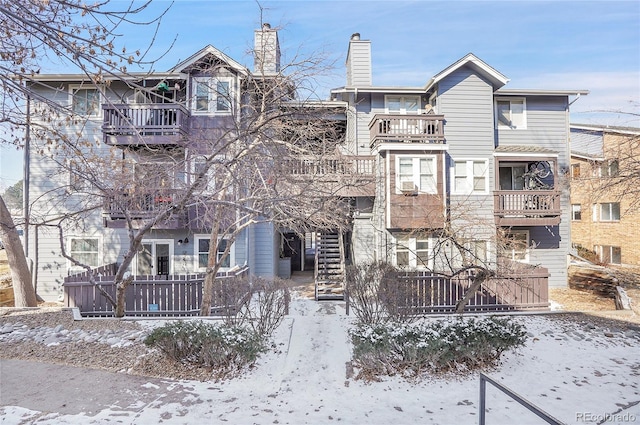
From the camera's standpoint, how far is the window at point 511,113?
14.9 m

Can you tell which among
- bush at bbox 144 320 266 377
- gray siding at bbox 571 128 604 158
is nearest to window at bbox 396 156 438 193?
bush at bbox 144 320 266 377

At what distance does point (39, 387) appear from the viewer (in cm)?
506

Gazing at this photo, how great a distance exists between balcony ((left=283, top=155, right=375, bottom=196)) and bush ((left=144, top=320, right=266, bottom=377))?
410cm

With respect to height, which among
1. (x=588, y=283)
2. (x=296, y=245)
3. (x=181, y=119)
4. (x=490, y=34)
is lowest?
(x=588, y=283)

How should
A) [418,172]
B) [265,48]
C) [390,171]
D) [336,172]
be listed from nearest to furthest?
[265,48] < [336,172] < [390,171] < [418,172]

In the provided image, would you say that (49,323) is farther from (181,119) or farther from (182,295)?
(181,119)

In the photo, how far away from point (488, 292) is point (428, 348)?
16.8 feet

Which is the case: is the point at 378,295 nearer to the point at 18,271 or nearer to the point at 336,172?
the point at 336,172

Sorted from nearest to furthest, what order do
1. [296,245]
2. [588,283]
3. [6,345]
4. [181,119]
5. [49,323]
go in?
[6,345]
[49,323]
[181,119]
[588,283]
[296,245]

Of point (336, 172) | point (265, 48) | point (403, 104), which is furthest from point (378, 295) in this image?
point (403, 104)

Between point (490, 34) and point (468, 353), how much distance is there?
361 inches

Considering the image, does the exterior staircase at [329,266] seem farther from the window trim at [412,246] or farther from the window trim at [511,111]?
the window trim at [511,111]

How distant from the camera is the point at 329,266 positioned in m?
13.4

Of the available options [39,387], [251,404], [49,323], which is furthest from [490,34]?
[49,323]
